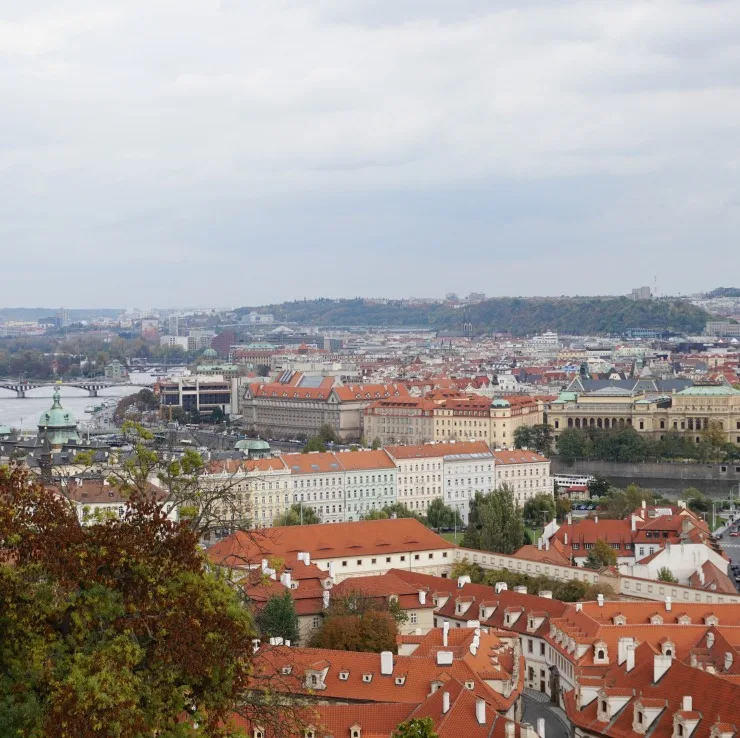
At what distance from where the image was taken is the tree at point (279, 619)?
107 ft

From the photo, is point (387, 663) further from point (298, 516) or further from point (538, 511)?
point (538, 511)

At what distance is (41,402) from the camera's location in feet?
550

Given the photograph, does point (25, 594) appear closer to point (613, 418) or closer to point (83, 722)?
point (83, 722)

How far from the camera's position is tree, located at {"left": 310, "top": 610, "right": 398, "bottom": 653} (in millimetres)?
31469

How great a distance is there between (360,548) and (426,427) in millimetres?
53169

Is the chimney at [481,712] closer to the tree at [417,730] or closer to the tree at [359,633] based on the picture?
the tree at [417,730]

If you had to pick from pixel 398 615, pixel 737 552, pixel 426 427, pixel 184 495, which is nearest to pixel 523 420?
pixel 426 427

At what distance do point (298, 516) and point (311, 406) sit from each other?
53708 millimetres

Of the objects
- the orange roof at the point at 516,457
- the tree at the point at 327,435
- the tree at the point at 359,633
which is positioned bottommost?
the tree at the point at 327,435

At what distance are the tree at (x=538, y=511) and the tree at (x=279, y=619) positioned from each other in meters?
30.4

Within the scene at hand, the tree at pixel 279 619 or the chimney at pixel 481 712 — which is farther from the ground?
the chimney at pixel 481 712

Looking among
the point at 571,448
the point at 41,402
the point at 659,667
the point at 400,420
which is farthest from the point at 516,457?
the point at 41,402

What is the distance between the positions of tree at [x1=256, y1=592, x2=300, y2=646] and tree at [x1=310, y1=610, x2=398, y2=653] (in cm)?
70

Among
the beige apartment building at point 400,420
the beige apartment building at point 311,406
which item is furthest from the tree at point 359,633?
the beige apartment building at point 311,406
